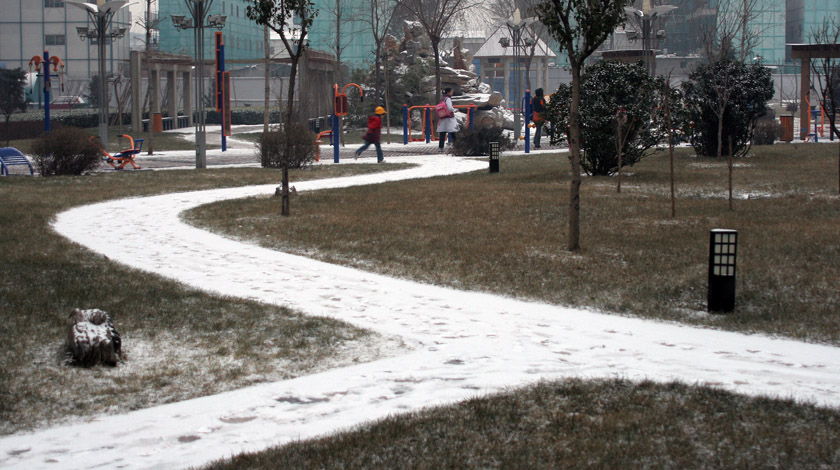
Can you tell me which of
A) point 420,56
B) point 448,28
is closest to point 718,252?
point 420,56

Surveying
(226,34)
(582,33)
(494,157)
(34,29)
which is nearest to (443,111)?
(494,157)

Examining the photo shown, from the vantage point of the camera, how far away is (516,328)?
7320 millimetres

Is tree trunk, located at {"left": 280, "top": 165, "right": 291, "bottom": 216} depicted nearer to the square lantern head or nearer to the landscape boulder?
the landscape boulder

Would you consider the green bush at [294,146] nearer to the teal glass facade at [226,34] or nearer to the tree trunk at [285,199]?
the tree trunk at [285,199]

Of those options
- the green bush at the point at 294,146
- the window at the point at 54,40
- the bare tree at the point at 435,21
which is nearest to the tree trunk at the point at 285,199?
the green bush at the point at 294,146

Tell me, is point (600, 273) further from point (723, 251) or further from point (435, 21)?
point (435, 21)

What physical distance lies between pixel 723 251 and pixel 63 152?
52.9ft

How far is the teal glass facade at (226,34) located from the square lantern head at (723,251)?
8023 centimetres

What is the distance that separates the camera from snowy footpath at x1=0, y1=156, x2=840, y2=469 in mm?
4812

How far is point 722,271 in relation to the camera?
7.83m

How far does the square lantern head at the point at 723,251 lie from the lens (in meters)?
7.75

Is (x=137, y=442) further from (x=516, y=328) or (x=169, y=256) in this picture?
(x=169, y=256)

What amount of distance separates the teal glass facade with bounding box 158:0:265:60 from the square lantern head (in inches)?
3159

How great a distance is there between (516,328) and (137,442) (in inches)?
133
